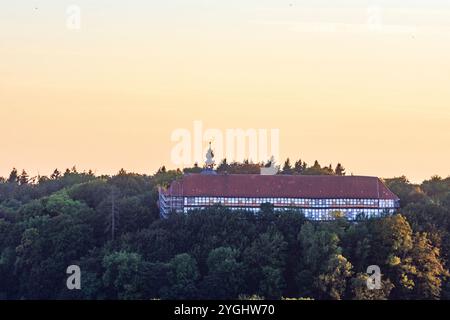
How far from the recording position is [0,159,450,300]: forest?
99.9m

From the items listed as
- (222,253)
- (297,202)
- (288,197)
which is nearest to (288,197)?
(288,197)

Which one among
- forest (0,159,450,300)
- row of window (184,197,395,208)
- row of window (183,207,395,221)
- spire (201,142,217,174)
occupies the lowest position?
forest (0,159,450,300)

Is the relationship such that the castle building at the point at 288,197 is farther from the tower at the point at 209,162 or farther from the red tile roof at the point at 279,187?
the tower at the point at 209,162

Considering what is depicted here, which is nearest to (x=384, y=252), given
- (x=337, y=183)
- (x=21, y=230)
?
(x=337, y=183)

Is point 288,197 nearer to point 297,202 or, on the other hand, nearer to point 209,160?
point 297,202

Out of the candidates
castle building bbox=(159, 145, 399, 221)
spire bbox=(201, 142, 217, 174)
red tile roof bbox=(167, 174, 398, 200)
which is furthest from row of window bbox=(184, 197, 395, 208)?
spire bbox=(201, 142, 217, 174)

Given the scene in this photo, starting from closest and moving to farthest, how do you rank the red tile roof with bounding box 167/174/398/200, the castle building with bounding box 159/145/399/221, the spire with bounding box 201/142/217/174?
the castle building with bounding box 159/145/399/221
the red tile roof with bounding box 167/174/398/200
the spire with bounding box 201/142/217/174

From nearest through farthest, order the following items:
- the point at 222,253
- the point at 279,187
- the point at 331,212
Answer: the point at 222,253 < the point at 331,212 < the point at 279,187

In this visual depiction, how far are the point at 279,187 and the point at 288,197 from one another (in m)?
1.15

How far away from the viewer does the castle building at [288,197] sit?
10825cm

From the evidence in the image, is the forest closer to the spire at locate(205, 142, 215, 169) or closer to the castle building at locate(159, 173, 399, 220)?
the castle building at locate(159, 173, 399, 220)

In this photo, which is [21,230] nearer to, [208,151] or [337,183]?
[208,151]

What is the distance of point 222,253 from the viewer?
101688 millimetres
